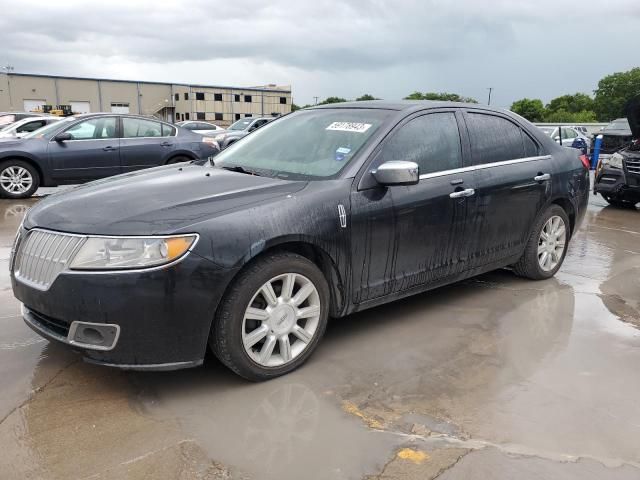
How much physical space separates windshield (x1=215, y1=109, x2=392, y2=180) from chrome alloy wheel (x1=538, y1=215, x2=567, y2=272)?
2.05 meters

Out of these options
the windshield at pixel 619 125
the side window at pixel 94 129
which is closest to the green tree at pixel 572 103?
the windshield at pixel 619 125

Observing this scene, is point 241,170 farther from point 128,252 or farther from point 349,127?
point 128,252

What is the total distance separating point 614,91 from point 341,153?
7860 centimetres

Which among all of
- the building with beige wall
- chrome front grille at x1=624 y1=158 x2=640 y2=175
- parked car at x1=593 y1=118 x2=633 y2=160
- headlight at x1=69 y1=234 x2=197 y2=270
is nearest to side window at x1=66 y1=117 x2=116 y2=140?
headlight at x1=69 y1=234 x2=197 y2=270

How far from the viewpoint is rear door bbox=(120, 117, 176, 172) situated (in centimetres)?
1013

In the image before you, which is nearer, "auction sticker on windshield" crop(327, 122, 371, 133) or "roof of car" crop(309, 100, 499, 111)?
"auction sticker on windshield" crop(327, 122, 371, 133)

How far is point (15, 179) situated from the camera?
9.62 meters

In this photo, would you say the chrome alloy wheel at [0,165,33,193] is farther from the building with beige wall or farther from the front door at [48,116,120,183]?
the building with beige wall

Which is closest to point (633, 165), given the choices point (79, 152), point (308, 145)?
point (308, 145)

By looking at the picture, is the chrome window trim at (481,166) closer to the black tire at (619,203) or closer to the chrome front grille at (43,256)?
the chrome front grille at (43,256)

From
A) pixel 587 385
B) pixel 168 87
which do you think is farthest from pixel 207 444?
pixel 168 87

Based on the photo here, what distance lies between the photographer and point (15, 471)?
2418mm

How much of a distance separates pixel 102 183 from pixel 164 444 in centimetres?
181

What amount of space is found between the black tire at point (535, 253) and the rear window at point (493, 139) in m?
0.59
